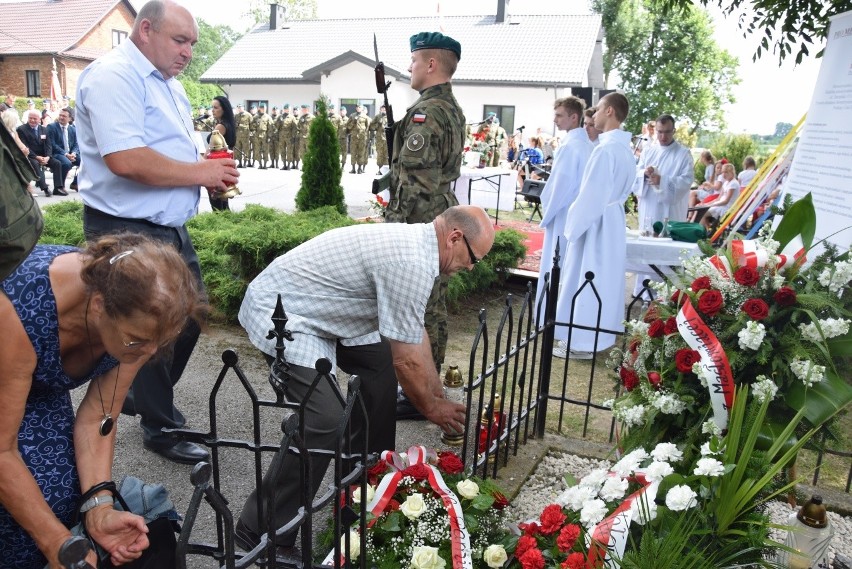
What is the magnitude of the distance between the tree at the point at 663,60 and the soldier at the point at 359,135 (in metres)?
16.7

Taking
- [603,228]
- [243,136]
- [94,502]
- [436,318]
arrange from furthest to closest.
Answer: [243,136] → [603,228] → [436,318] → [94,502]

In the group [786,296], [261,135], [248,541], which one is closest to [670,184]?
[786,296]

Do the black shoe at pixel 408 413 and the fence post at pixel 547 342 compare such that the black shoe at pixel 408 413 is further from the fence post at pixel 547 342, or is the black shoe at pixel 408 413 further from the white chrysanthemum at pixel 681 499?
the white chrysanthemum at pixel 681 499

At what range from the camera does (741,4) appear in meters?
5.90

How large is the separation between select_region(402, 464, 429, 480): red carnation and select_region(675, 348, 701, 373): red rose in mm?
1041

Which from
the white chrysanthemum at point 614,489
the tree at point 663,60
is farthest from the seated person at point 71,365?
the tree at point 663,60

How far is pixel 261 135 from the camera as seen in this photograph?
23641 mm

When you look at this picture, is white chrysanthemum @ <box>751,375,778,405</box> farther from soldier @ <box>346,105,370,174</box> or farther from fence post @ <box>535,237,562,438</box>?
soldier @ <box>346,105,370,174</box>

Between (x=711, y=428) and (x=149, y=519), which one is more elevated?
(x=711, y=428)

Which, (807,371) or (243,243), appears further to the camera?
(243,243)

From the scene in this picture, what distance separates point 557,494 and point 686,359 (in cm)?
112

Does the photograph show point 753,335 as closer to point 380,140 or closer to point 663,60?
point 380,140

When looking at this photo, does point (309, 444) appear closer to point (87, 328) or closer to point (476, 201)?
point (87, 328)

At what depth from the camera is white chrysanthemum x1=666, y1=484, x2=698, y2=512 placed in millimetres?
2051
